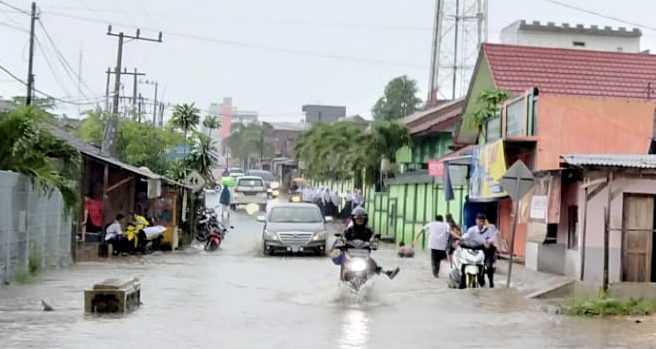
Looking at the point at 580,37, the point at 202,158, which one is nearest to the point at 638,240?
the point at 202,158

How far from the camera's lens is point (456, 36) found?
45.4m

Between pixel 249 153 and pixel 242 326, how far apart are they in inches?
3930

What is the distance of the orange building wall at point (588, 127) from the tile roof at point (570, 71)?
599 centimetres

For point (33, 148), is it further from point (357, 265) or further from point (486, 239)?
point (486, 239)

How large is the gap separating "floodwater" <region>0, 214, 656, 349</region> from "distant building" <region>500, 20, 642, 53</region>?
48.4 meters

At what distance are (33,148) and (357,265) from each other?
280 inches

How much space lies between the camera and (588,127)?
2216 centimetres

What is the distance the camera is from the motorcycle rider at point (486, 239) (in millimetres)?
18844

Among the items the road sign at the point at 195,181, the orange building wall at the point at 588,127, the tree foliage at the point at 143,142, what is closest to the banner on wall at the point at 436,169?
the orange building wall at the point at 588,127

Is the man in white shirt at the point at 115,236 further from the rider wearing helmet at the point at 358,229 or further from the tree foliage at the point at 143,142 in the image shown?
the tree foliage at the point at 143,142

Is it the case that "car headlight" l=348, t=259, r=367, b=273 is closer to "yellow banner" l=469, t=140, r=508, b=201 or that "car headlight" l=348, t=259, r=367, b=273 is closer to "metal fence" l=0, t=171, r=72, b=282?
"metal fence" l=0, t=171, r=72, b=282

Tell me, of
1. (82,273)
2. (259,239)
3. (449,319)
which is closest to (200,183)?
(259,239)

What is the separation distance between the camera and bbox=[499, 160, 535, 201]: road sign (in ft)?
61.0

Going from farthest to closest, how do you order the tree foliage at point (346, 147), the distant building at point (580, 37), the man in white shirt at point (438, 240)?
the distant building at point (580, 37), the tree foliage at point (346, 147), the man in white shirt at point (438, 240)
